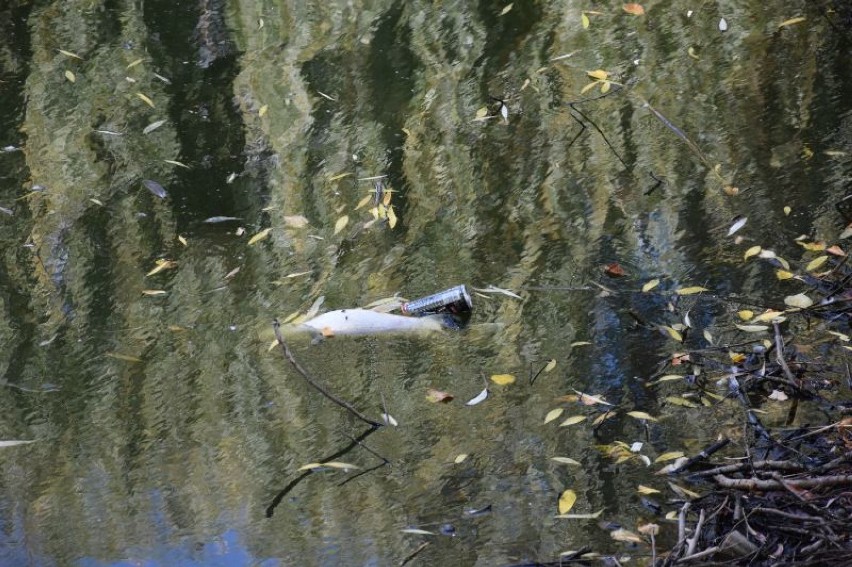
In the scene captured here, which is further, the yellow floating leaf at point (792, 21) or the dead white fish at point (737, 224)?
the yellow floating leaf at point (792, 21)

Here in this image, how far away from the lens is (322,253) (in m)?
4.21

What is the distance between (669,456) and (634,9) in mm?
3734

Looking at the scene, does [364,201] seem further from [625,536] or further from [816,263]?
[625,536]

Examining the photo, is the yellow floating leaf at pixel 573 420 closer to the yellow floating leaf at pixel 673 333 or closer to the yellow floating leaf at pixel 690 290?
the yellow floating leaf at pixel 673 333

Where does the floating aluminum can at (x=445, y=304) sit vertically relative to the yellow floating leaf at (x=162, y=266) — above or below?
below

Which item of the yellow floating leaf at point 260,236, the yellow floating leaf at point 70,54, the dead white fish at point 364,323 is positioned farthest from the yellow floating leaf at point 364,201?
the yellow floating leaf at point 70,54

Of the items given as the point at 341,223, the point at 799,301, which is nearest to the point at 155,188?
the point at 341,223

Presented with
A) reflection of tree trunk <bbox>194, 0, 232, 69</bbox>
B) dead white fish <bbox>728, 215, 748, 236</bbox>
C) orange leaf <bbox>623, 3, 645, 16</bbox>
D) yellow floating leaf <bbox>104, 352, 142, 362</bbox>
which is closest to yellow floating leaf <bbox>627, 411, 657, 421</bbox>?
dead white fish <bbox>728, 215, 748, 236</bbox>

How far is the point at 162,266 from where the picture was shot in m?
4.29

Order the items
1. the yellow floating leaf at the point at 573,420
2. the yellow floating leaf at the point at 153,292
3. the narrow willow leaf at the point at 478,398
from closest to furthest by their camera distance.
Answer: the yellow floating leaf at the point at 573,420 < the narrow willow leaf at the point at 478,398 < the yellow floating leaf at the point at 153,292

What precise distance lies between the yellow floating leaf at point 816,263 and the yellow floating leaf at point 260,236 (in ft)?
7.57

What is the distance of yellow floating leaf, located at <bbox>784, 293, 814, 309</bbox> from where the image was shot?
337 centimetres

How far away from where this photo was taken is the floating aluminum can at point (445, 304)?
361 cm

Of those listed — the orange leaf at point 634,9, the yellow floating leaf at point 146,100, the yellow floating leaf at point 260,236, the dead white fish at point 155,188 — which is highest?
the orange leaf at point 634,9
